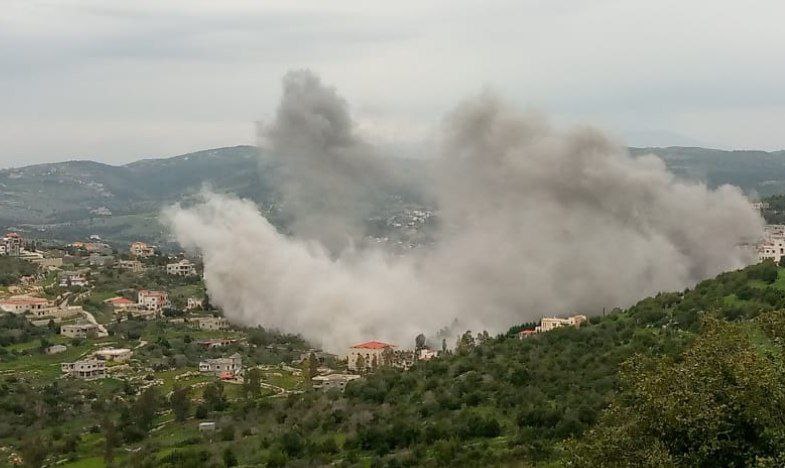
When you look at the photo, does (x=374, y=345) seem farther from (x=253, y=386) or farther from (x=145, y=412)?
(x=145, y=412)

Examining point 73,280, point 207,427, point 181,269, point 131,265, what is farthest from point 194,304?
point 207,427

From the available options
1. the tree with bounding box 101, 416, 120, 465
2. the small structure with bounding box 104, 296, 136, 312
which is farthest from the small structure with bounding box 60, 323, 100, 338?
the tree with bounding box 101, 416, 120, 465

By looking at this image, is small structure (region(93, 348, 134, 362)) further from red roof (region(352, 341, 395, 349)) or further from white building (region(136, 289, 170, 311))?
white building (region(136, 289, 170, 311))

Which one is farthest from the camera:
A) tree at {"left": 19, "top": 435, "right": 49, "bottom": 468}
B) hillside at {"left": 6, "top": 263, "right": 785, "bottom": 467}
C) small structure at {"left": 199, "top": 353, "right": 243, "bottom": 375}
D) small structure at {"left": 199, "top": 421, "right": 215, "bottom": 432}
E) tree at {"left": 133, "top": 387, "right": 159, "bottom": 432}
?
small structure at {"left": 199, "top": 353, "right": 243, "bottom": 375}

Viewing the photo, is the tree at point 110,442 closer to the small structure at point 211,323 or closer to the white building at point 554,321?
the white building at point 554,321

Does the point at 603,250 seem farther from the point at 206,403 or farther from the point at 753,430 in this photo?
the point at 753,430

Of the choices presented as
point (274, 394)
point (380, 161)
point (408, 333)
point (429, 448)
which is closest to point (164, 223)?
point (380, 161)
